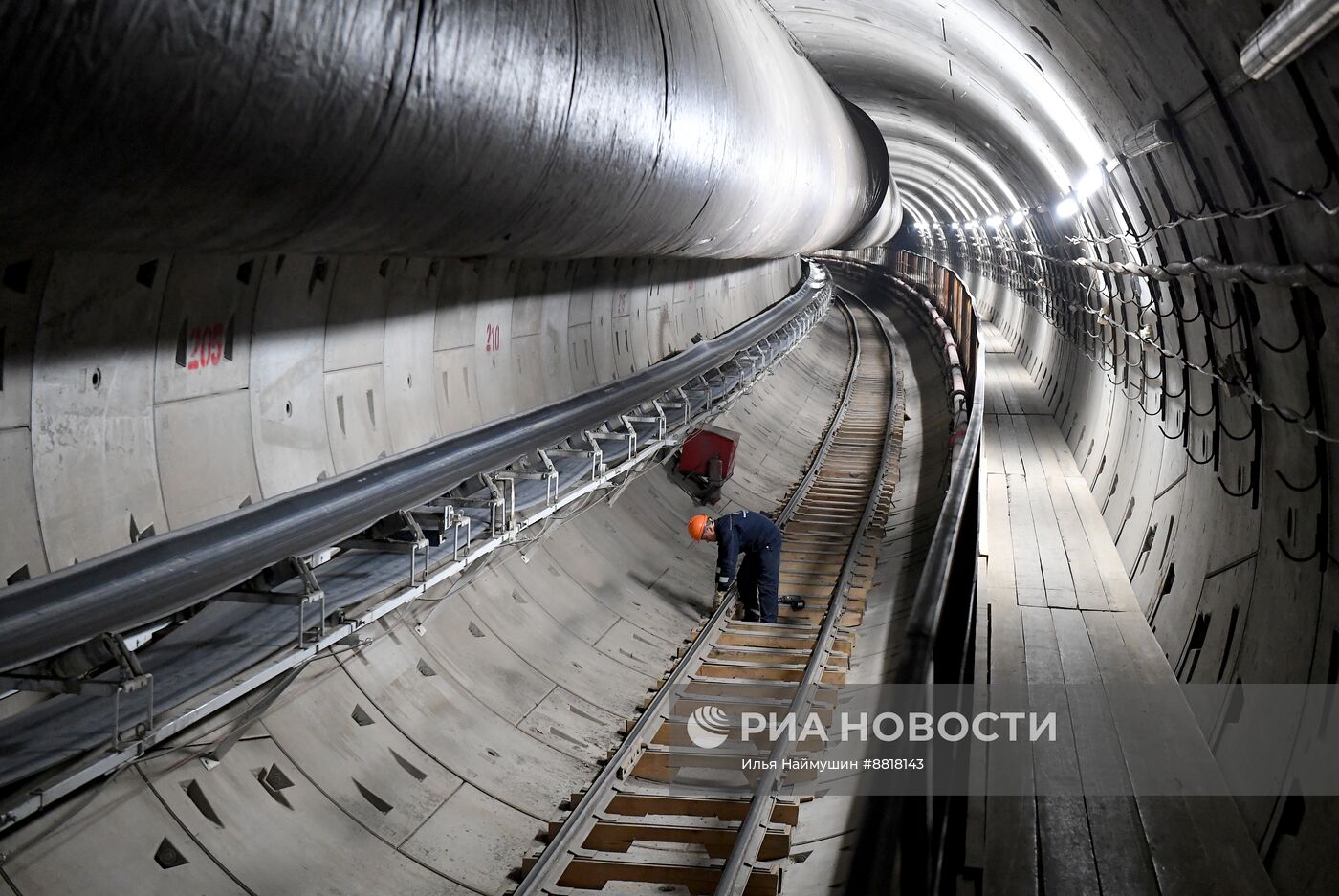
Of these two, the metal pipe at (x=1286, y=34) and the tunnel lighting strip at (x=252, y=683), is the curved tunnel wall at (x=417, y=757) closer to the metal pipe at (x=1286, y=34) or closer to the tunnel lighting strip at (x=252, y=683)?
the tunnel lighting strip at (x=252, y=683)

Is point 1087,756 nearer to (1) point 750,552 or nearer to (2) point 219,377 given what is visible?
(2) point 219,377

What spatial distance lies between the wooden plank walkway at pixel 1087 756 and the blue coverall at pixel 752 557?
1.65 meters

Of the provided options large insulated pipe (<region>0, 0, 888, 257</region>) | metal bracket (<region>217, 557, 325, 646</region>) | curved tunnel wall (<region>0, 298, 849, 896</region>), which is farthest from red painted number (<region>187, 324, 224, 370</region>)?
curved tunnel wall (<region>0, 298, 849, 896</region>)

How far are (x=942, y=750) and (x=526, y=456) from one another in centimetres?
405

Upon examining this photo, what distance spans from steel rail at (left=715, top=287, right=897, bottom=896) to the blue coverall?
1.68 ft

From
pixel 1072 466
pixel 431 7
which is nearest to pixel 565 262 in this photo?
pixel 431 7

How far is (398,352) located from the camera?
590 centimetres

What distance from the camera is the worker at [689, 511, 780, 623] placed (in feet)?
28.6

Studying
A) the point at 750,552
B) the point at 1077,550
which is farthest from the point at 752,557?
the point at 1077,550

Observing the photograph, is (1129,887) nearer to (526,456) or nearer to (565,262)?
(526,456)

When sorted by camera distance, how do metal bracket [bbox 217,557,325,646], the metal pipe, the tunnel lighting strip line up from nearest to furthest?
the tunnel lighting strip → the metal pipe → metal bracket [bbox 217,557,325,646]

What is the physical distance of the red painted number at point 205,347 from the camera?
4.30 metres

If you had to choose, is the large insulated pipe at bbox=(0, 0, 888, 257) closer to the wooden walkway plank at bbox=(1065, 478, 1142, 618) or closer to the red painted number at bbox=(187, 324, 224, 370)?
the red painted number at bbox=(187, 324, 224, 370)

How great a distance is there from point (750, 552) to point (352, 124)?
652 centimetres
